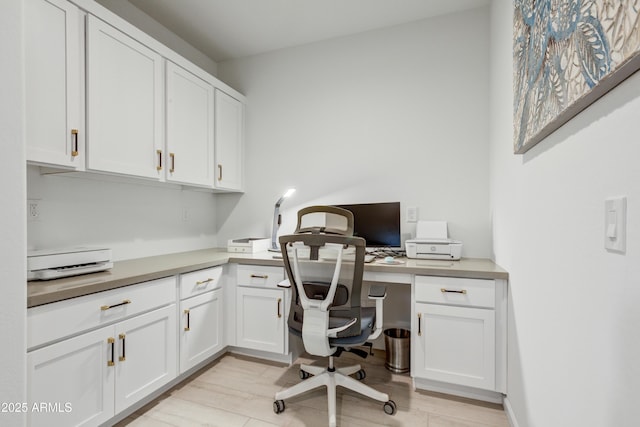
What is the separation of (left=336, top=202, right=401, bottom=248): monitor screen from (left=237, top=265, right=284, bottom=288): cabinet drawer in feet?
2.36

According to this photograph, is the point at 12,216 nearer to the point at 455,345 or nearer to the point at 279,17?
the point at 455,345

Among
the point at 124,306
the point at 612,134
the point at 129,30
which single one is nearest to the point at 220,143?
the point at 129,30

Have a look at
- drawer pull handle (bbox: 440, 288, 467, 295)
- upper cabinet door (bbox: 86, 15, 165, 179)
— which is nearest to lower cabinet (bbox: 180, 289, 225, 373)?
upper cabinet door (bbox: 86, 15, 165, 179)

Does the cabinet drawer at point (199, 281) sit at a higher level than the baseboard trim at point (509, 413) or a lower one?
higher

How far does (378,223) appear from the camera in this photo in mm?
2453

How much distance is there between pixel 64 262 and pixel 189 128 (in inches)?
51.1

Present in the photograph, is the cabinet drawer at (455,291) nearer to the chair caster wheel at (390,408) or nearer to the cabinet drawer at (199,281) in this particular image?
the chair caster wheel at (390,408)

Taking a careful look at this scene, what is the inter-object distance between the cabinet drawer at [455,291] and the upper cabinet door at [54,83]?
2.09 meters

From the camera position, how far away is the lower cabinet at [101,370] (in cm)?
127

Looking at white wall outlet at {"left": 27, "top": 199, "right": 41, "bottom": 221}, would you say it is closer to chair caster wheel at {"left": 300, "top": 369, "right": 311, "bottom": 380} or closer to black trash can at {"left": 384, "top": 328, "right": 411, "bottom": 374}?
chair caster wheel at {"left": 300, "top": 369, "right": 311, "bottom": 380}

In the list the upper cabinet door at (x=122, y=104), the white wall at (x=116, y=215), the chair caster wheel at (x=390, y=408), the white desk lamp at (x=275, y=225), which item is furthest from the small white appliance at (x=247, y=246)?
the chair caster wheel at (x=390, y=408)

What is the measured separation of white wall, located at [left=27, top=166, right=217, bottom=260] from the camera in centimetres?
176

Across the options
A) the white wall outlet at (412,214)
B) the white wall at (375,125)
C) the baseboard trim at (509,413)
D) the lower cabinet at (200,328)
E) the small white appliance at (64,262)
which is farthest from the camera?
the white wall outlet at (412,214)

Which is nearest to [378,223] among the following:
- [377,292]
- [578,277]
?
[377,292]
